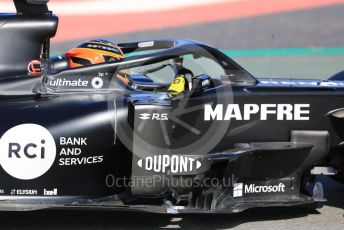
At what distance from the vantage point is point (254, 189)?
16.7 feet

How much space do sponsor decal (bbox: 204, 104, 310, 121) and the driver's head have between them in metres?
0.97

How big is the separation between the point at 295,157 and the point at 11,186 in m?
2.11

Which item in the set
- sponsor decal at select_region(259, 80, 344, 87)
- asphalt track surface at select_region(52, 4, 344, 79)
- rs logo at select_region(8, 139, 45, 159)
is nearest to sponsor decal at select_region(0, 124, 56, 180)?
rs logo at select_region(8, 139, 45, 159)

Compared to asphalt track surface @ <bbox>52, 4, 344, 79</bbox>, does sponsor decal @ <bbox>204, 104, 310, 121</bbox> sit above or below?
below

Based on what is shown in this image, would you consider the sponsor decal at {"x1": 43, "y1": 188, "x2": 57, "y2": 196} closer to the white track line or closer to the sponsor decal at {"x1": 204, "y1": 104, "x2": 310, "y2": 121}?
the sponsor decal at {"x1": 204, "y1": 104, "x2": 310, "y2": 121}

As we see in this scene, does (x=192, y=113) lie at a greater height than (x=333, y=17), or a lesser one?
lesser

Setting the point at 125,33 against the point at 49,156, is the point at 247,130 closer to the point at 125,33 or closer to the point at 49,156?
the point at 49,156

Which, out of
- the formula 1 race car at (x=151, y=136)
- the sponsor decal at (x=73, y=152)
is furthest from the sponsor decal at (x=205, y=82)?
the sponsor decal at (x=73, y=152)

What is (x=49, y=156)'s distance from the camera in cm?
462

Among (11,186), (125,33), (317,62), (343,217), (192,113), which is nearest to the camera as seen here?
(11,186)

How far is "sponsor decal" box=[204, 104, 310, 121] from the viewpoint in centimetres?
493

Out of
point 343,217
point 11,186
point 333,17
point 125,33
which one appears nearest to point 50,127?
point 11,186

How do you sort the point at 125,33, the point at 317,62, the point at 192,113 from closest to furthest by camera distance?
the point at 192,113 → the point at 317,62 → the point at 125,33

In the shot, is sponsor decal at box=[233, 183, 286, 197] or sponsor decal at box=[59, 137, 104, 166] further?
sponsor decal at box=[233, 183, 286, 197]
